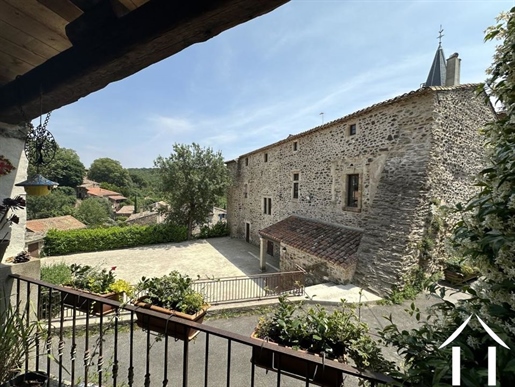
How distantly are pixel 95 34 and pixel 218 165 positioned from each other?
1731cm

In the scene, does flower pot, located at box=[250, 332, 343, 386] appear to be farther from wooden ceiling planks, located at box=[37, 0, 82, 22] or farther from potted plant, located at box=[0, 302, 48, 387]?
wooden ceiling planks, located at box=[37, 0, 82, 22]

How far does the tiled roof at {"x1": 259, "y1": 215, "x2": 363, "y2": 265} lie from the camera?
788 centimetres

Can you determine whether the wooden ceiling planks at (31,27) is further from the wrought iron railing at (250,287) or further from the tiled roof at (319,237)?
the tiled roof at (319,237)

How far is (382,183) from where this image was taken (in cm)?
813

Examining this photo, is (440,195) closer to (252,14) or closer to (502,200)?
(502,200)

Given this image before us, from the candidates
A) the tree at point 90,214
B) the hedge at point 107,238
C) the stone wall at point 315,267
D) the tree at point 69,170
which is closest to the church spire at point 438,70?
the stone wall at point 315,267

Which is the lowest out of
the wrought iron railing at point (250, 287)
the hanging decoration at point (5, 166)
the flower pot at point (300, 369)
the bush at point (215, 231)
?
the wrought iron railing at point (250, 287)

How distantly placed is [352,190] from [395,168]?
2072 millimetres

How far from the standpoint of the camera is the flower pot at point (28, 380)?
1846 millimetres

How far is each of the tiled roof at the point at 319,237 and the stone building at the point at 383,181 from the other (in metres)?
0.04

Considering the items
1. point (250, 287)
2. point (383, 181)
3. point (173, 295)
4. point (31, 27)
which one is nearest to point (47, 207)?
point (250, 287)

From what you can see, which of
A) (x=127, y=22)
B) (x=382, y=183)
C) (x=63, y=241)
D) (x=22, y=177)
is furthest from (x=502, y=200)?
(x=63, y=241)

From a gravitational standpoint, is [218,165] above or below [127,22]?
above

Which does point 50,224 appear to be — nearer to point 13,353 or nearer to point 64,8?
point 13,353
